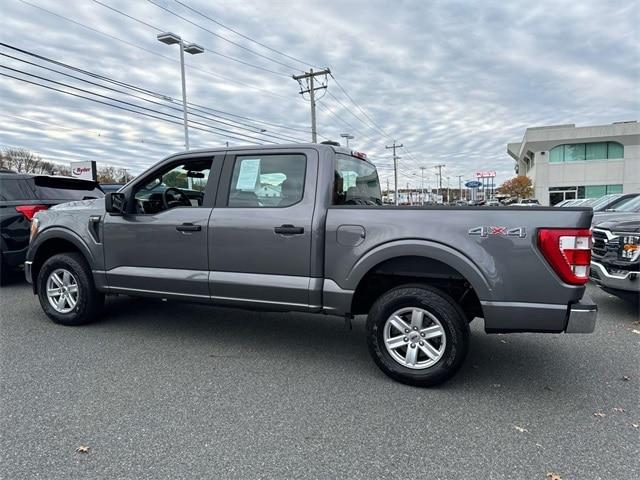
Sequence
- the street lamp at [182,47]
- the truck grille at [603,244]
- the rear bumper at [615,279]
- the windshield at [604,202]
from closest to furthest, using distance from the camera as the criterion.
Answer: the rear bumper at [615,279], the truck grille at [603,244], the windshield at [604,202], the street lamp at [182,47]

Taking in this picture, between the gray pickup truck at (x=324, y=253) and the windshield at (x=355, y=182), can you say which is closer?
the gray pickup truck at (x=324, y=253)

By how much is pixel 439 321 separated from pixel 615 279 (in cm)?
324

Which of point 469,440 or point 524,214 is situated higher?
point 524,214

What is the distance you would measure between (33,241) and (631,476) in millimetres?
5976

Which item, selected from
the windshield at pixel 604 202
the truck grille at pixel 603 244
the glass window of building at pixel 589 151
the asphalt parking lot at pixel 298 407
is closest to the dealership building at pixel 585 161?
the glass window of building at pixel 589 151

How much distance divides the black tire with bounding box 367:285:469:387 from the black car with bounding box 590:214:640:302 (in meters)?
3.07

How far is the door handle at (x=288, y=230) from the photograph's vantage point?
372 centimetres

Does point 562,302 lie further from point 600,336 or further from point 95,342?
point 95,342

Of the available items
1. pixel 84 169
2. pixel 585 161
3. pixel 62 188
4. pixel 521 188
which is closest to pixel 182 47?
pixel 62 188

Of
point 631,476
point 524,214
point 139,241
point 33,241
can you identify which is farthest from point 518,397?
point 33,241

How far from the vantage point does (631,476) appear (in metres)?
2.36

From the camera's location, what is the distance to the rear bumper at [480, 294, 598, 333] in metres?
3.07

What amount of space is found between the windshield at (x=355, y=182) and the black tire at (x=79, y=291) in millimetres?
3034

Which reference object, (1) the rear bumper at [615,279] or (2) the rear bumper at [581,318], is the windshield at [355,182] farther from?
(1) the rear bumper at [615,279]
